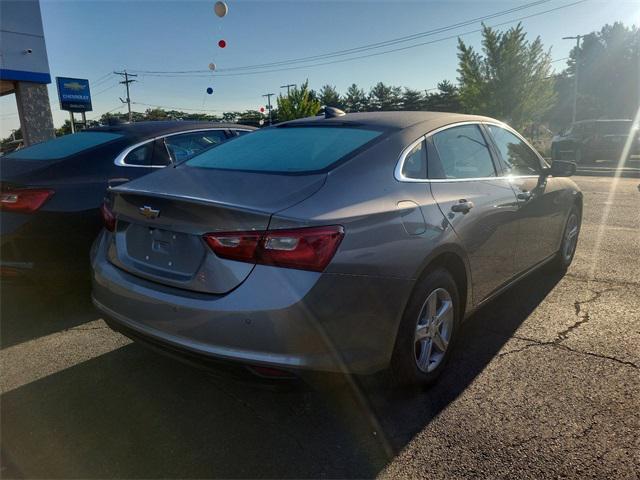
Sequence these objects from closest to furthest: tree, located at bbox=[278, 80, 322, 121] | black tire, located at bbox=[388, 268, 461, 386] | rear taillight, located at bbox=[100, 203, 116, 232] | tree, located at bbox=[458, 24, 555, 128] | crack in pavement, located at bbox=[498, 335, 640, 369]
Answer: black tire, located at bbox=[388, 268, 461, 386] < rear taillight, located at bbox=[100, 203, 116, 232] < crack in pavement, located at bbox=[498, 335, 640, 369] < tree, located at bbox=[458, 24, 555, 128] < tree, located at bbox=[278, 80, 322, 121]

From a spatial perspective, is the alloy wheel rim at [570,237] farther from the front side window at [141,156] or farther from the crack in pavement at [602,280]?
the front side window at [141,156]

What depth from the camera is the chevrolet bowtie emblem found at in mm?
2402

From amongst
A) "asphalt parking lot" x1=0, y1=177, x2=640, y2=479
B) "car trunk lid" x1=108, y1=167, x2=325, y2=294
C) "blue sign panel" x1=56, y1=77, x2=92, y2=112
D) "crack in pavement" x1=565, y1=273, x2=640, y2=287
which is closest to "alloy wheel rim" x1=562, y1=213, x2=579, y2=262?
"crack in pavement" x1=565, y1=273, x2=640, y2=287

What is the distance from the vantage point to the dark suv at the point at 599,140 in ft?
62.1

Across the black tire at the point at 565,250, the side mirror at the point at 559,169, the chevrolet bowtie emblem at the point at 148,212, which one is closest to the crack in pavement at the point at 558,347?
the black tire at the point at 565,250

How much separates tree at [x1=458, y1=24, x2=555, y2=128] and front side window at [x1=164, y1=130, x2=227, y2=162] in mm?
32152

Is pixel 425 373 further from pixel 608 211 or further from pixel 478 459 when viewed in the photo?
pixel 608 211

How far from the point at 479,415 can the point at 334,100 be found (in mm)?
73798

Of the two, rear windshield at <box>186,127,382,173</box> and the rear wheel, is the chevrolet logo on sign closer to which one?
rear windshield at <box>186,127,382,173</box>

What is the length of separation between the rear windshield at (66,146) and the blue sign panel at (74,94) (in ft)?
70.4

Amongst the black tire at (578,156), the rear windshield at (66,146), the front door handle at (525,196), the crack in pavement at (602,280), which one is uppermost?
the rear windshield at (66,146)

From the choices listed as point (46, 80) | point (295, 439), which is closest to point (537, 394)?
point (295, 439)

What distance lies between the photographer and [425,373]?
2.79 m

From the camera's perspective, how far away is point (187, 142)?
4902 millimetres
